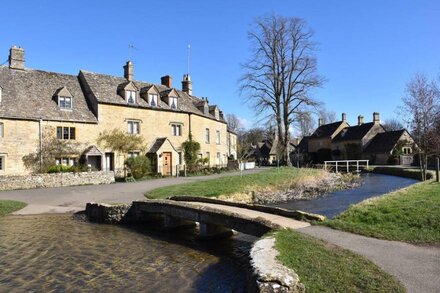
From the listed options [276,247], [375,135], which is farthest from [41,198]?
[375,135]

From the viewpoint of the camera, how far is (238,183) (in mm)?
24938

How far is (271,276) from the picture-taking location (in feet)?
21.2

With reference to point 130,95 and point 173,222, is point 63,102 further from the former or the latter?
point 173,222

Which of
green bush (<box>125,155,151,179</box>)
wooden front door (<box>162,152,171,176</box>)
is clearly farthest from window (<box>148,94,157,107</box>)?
green bush (<box>125,155,151,179</box>)

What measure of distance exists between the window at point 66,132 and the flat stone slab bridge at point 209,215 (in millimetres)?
15798

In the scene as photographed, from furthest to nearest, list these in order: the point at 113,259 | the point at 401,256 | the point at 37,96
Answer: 1. the point at 37,96
2. the point at 113,259
3. the point at 401,256

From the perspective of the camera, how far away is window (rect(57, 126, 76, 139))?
31.6m

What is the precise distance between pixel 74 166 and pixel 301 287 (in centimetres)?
2802

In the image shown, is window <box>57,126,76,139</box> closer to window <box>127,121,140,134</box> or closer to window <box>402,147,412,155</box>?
window <box>127,121,140,134</box>

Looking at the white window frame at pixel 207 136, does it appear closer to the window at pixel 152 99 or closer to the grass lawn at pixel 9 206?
the window at pixel 152 99

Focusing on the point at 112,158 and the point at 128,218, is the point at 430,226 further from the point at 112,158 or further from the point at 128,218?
the point at 112,158

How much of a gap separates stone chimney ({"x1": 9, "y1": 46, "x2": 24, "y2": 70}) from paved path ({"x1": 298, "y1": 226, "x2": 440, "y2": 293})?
31942mm

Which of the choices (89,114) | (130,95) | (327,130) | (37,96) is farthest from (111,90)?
(327,130)

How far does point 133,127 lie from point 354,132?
154ft
